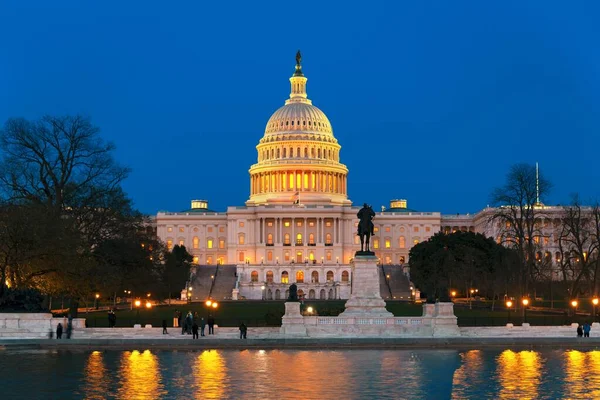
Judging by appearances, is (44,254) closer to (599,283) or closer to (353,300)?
(353,300)

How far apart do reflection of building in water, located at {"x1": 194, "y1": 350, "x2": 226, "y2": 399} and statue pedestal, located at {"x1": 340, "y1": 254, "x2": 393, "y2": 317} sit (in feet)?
33.8

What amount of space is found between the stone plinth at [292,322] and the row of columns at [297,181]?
424 feet

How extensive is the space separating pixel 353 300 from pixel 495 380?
19.3 meters

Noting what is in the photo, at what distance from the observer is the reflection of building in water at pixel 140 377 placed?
990 inches

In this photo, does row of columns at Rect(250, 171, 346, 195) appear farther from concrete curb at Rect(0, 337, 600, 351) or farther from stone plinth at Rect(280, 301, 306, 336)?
concrete curb at Rect(0, 337, 600, 351)

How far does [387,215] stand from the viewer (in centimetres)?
17138

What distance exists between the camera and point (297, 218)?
541ft

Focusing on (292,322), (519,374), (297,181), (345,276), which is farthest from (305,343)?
(297,181)

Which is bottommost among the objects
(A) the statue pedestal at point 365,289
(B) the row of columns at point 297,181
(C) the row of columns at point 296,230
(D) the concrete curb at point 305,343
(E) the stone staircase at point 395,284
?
(D) the concrete curb at point 305,343

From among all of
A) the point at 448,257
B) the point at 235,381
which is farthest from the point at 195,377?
the point at 448,257

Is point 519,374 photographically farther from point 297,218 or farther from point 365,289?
point 297,218

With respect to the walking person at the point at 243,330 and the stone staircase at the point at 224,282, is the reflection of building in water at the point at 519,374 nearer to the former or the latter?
the walking person at the point at 243,330

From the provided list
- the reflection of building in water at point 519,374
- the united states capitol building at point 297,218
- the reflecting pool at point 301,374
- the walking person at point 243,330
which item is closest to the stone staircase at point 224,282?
the united states capitol building at point 297,218

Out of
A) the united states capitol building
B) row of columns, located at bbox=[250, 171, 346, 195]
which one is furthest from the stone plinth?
row of columns, located at bbox=[250, 171, 346, 195]
